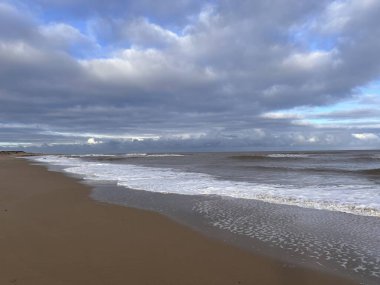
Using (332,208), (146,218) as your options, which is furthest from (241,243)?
(332,208)

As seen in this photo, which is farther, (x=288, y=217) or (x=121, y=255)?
(x=288, y=217)

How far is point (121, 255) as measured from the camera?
19.7ft

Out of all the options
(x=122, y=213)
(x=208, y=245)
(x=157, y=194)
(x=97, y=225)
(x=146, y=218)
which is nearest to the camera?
(x=208, y=245)

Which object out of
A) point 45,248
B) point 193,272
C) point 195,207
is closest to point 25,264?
point 45,248

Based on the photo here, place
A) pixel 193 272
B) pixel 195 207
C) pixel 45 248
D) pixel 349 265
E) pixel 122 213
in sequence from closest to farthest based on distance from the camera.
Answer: pixel 193 272 → pixel 349 265 → pixel 45 248 → pixel 122 213 → pixel 195 207

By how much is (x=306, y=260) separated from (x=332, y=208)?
16.8ft

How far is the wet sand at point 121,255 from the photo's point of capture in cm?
506

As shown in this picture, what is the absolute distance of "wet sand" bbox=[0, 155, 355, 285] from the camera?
506cm

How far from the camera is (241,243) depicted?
6957 millimetres

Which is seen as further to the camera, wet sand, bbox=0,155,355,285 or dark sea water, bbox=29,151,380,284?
dark sea water, bbox=29,151,380,284

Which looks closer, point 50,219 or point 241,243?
point 241,243

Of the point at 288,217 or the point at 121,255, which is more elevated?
the point at 288,217

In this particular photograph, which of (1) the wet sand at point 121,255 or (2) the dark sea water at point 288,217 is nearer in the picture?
(1) the wet sand at point 121,255

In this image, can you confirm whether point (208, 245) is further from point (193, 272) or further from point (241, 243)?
A: point (193, 272)
